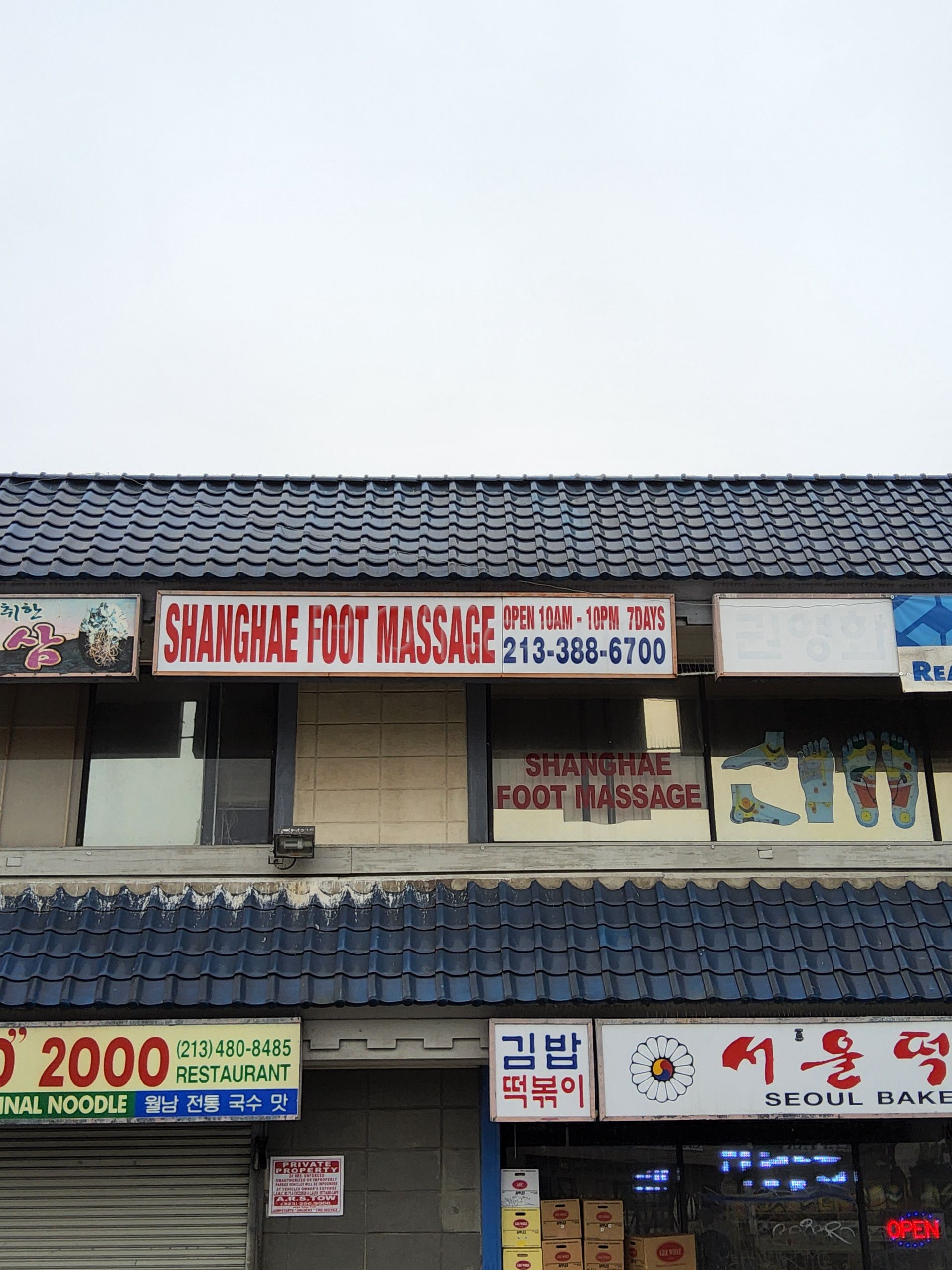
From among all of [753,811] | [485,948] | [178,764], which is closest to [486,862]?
[485,948]

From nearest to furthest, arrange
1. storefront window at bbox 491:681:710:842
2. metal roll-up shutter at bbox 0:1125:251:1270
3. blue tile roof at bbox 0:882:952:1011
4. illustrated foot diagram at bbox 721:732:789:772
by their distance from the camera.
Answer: blue tile roof at bbox 0:882:952:1011 < metal roll-up shutter at bbox 0:1125:251:1270 < storefront window at bbox 491:681:710:842 < illustrated foot diagram at bbox 721:732:789:772

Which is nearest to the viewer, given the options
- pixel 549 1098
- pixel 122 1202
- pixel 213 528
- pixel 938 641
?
pixel 549 1098

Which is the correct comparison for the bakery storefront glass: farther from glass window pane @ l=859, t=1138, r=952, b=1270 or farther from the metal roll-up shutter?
the metal roll-up shutter

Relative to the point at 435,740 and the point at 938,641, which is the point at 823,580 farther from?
the point at 435,740

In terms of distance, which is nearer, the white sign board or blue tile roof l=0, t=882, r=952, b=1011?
blue tile roof l=0, t=882, r=952, b=1011

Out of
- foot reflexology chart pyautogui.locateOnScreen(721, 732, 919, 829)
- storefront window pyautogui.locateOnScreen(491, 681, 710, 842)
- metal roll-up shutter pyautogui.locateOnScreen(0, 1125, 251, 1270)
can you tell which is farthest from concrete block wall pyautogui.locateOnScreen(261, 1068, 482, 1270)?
foot reflexology chart pyautogui.locateOnScreen(721, 732, 919, 829)

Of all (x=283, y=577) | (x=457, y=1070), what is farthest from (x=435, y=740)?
(x=457, y=1070)

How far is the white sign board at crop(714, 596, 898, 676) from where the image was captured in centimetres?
1037

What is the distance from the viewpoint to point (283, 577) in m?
10.4

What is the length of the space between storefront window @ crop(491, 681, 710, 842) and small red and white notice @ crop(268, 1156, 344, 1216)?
3170 mm

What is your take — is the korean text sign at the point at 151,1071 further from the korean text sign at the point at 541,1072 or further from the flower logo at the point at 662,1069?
the flower logo at the point at 662,1069

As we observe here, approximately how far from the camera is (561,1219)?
398 inches

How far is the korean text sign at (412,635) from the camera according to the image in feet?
33.4

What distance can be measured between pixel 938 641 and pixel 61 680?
7621mm
